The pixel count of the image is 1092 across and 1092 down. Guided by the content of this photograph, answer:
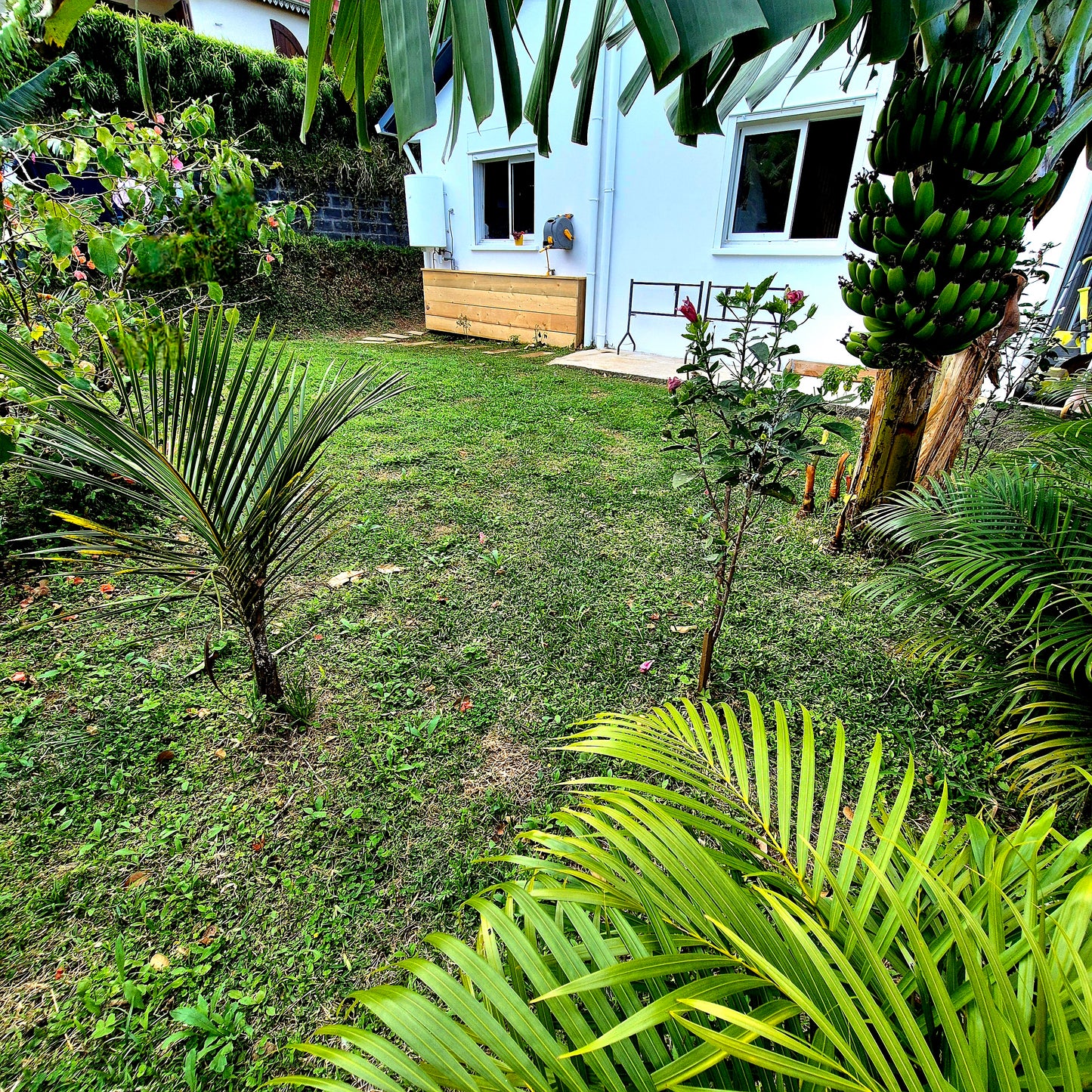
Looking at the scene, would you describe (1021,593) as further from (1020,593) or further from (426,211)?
(426,211)

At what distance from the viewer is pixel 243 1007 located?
4.18 ft

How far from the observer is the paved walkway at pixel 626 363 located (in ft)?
22.3

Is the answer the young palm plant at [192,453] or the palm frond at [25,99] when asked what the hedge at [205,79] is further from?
the young palm plant at [192,453]

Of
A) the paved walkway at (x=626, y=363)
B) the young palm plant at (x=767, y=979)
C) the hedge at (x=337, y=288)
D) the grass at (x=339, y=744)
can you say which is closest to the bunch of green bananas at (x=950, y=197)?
the grass at (x=339, y=744)

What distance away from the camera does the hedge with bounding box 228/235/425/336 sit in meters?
9.77

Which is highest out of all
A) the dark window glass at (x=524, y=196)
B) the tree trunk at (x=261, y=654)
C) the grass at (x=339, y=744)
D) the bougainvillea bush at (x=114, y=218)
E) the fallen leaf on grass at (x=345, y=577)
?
the dark window glass at (x=524, y=196)

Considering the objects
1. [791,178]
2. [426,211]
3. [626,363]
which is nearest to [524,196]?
[426,211]

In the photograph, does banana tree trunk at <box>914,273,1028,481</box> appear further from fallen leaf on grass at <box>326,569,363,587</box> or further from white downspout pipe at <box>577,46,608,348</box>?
white downspout pipe at <box>577,46,608,348</box>

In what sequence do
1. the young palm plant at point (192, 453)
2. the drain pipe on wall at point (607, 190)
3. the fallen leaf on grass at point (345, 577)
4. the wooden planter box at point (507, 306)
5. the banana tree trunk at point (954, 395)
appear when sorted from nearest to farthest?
the young palm plant at point (192, 453) < the banana tree trunk at point (954, 395) < the fallen leaf on grass at point (345, 577) < the drain pipe on wall at point (607, 190) < the wooden planter box at point (507, 306)

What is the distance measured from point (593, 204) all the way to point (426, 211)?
3.22 m

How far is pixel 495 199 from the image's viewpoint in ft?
30.9

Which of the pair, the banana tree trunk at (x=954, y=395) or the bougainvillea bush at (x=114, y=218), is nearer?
the bougainvillea bush at (x=114, y=218)

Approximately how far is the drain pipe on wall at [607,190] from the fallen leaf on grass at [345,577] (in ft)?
20.8

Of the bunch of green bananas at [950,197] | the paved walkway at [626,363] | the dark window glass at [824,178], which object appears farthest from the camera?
the paved walkway at [626,363]
